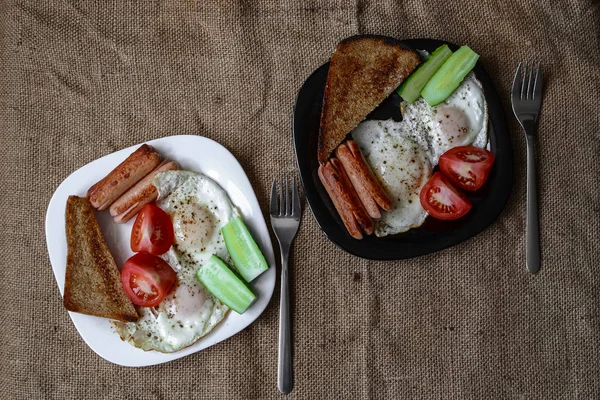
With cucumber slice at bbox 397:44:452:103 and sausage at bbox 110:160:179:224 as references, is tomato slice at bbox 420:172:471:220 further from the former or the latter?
sausage at bbox 110:160:179:224

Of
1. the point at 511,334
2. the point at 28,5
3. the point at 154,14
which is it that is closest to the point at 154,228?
the point at 154,14

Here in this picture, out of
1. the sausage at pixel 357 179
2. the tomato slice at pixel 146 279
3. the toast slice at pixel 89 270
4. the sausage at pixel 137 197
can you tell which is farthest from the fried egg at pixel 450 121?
the toast slice at pixel 89 270

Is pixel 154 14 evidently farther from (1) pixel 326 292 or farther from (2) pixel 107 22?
(1) pixel 326 292

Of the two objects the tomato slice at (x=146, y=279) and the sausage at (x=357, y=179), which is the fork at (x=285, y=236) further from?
the tomato slice at (x=146, y=279)

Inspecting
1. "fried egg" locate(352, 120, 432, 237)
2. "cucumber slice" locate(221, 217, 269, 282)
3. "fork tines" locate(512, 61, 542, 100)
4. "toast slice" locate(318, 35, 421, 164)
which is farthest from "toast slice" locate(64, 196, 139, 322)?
"fork tines" locate(512, 61, 542, 100)

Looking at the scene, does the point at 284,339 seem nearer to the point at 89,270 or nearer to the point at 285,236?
the point at 285,236
